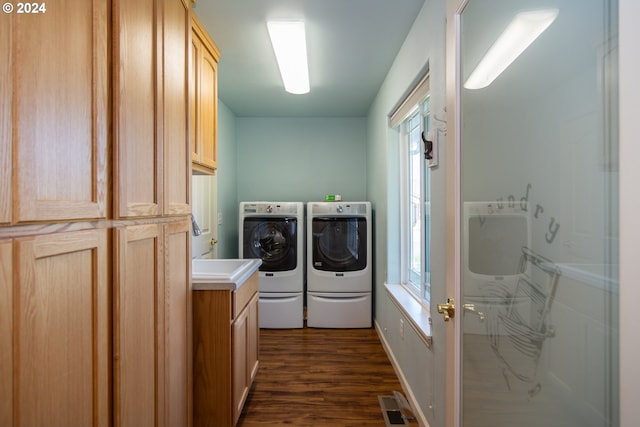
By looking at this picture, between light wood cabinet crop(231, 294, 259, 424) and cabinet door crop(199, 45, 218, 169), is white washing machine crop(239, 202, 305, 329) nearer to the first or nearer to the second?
light wood cabinet crop(231, 294, 259, 424)

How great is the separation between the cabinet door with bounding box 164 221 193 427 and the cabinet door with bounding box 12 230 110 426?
39 cm

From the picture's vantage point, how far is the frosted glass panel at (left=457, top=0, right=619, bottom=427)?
0.55 metres

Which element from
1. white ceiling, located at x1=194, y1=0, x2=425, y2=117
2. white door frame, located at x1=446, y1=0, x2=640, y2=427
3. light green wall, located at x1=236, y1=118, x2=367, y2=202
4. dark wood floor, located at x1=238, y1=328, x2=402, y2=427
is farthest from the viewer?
light green wall, located at x1=236, y1=118, x2=367, y2=202

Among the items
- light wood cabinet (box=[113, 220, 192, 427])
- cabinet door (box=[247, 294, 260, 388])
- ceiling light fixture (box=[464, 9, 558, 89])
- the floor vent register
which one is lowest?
the floor vent register

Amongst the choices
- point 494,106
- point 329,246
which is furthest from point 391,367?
point 494,106

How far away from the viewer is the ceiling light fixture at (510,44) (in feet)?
2.36

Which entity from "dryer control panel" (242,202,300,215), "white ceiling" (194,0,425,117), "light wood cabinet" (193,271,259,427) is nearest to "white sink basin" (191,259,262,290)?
"light wood cabinet" (193,271,259,427)

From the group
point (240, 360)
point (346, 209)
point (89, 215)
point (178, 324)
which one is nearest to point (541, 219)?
point (89, 215)

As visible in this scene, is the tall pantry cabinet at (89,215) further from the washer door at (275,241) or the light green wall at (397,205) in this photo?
the washer door at (275,241)

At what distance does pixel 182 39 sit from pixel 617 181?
5.52 ft

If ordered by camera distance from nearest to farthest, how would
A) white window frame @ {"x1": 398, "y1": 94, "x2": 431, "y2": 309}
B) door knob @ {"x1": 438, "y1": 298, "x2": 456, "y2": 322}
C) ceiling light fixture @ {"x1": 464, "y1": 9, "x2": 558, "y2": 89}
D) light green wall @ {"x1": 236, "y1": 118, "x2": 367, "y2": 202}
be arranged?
1. ceiling light fixture @ {"x1": 464, "y1": 9, "x2": 558, "y2": 89}
2. door knob @ {"x1": 438, "y1": 298, "x2": 456, "y2": 322}
3. white window frame @ {"x1": 398, "y1": 94, "x2": 431, "y2": 309}
4. light green wall @ {"x1": 236, "y1": 118, "x2": 367, "y2": 202}

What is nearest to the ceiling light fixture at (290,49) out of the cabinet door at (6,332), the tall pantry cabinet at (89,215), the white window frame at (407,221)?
the tall pantry cabinet at (89,215)

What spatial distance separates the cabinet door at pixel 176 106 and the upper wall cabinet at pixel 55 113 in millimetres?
403

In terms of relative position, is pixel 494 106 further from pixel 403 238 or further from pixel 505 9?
pixel 403 238
